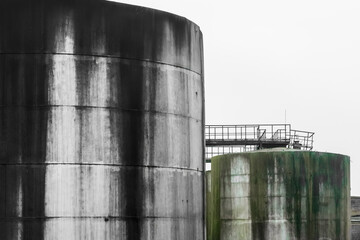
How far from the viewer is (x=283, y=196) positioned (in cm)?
3212

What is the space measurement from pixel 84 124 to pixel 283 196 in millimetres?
16240

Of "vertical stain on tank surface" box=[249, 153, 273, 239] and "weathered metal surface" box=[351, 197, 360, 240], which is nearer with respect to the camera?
"vertical stain on tank surface" box=[249, 153, 273, 239]

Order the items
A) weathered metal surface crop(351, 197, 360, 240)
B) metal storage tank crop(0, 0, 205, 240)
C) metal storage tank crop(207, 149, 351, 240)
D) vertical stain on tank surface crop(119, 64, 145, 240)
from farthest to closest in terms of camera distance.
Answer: weathered metal surface crop(351, 197, 360, 240), metal storage tank crop(207, 149, 351, 240), vertical stain on tank surface crop(119, 64, 145, 240), metal storage tank crop(0, 0, 205, 240)

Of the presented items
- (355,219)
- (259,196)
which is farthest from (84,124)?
(355,219)

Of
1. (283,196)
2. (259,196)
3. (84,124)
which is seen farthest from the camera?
(259,196)

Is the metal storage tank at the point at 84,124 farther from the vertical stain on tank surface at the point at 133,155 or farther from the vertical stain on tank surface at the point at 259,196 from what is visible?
the vertical stain on tank surface at the point at 259,196

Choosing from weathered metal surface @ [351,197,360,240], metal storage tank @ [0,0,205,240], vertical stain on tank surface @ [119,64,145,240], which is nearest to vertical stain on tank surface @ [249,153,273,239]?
metal storage tank @ [0,0,205,240]

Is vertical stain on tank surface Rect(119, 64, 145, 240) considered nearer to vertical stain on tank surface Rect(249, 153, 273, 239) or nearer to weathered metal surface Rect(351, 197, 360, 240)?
vertical stain on tank surface Rect(249, 153, 273, 239)

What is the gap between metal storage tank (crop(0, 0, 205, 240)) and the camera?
17.0 meters

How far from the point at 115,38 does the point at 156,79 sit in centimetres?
132

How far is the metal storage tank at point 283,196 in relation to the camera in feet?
105

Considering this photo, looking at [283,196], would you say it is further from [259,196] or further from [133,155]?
[133,155]

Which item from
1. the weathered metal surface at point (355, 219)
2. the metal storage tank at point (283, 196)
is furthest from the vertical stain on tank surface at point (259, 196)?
the weathered metal surface at point (355, 219)

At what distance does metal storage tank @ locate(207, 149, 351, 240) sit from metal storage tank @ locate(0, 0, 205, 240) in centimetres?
1420
